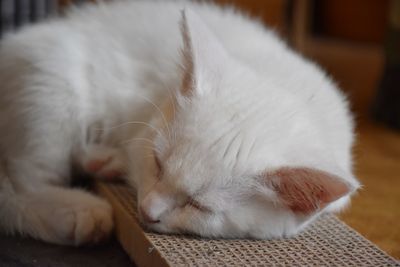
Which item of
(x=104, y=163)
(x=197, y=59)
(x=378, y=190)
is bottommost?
(x=378, y=190)

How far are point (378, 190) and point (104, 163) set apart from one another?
3.11 ft

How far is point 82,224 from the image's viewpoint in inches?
57.2

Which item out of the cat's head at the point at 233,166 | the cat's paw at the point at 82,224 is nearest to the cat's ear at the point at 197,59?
Result: the cat's head at the point at 233,166

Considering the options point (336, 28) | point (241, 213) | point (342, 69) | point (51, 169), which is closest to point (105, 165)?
point (51, 169)

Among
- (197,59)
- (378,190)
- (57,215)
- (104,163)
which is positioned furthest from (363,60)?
(57,215)

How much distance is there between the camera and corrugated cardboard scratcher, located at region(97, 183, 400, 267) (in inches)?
47.9

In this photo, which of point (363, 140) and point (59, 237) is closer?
point (59, 237)

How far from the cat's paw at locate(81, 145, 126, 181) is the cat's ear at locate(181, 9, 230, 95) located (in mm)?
363

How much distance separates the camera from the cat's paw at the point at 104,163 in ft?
5.37

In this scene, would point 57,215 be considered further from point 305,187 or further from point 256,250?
point 305,187

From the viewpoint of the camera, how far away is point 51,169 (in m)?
1.59

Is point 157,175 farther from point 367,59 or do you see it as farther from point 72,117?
point 367,59

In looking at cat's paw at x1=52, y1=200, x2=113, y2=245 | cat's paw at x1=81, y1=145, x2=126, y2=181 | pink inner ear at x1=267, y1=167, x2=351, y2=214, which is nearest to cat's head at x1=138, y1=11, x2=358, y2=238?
pink inner ear at x1=267, y1=167, x2=351, y2=214

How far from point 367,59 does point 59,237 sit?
284 cm
